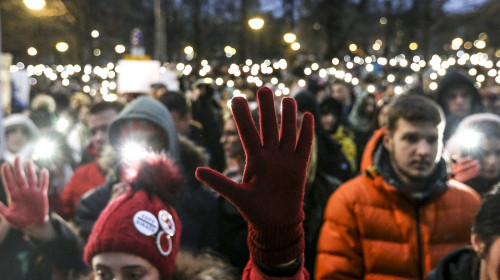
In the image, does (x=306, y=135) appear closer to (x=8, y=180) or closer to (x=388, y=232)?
(x=388, y=232)

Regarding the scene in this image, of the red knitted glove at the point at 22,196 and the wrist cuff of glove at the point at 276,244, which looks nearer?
the wrist cuff of glove at the point at 276,244

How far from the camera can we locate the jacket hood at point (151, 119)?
4117 millimetres

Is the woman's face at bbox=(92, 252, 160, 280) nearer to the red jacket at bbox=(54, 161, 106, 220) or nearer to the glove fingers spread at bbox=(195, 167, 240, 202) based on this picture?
the glove fingers spread at bbox=(195, 167, 240, 202)

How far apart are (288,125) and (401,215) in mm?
1423

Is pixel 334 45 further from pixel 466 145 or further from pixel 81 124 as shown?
pixel 466 145

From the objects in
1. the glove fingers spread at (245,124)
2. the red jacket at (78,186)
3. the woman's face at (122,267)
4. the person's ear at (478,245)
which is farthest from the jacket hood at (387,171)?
the red jacket at (78,186)

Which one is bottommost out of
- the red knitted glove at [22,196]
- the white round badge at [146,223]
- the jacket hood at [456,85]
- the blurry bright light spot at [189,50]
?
the white round badge at [146,223]

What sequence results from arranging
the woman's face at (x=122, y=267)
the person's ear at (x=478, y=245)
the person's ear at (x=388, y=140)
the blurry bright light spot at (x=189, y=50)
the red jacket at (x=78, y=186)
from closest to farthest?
the person's ear at (x=478, y=245) < the woman's face at (x=122, y=267) < the person's ear at (x=388, y=140) < the red jacket at (x=78, y=186) < the blurry bright light spot at (x=189, y=50)

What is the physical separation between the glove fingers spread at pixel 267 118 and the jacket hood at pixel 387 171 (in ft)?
4.63

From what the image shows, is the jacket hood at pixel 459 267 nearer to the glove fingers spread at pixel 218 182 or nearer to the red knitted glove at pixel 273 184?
the red knitted glove at pixel 273 184

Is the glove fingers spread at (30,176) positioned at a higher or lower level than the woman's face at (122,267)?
higher

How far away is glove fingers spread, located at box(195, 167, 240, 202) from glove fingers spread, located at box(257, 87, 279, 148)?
161mm

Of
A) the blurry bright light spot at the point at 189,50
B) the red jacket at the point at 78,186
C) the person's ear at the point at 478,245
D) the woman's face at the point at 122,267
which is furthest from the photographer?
the blurry bright light spot at the point at 189,50

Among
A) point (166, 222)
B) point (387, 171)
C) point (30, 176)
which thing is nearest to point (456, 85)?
point (387, 171)
